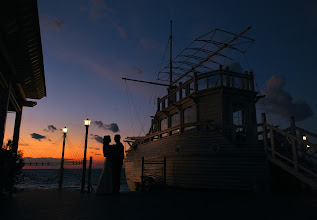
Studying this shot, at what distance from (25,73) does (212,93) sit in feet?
33.4

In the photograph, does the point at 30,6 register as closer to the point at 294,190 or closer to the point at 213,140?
the point at 213,140

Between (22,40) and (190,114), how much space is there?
11.1m

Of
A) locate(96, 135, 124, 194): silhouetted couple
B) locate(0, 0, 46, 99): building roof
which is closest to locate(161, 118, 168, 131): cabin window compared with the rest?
locate(96, 135, 124, 194): silhouetted couple

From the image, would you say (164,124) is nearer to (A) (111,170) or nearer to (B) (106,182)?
(A) (111,170)

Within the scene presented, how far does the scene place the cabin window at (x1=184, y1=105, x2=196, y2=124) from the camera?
A: 1586cm

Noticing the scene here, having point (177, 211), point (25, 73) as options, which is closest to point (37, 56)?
point (25, 73)

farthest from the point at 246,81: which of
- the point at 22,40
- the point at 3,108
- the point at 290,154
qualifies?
the point at 3,108

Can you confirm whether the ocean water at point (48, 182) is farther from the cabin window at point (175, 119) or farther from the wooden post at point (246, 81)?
the wooden post at point (246, 81)

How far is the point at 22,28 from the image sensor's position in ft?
24.3

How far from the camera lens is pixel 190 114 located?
16297mm

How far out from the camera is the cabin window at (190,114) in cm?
1586

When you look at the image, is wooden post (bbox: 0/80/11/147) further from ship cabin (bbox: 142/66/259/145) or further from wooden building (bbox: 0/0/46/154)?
ship cabin (bbox: 142/66/259/145)

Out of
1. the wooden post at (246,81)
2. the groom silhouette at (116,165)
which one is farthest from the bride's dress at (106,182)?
the wooden post at (246,81)

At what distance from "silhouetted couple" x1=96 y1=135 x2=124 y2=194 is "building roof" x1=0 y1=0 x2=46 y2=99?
454 cm
